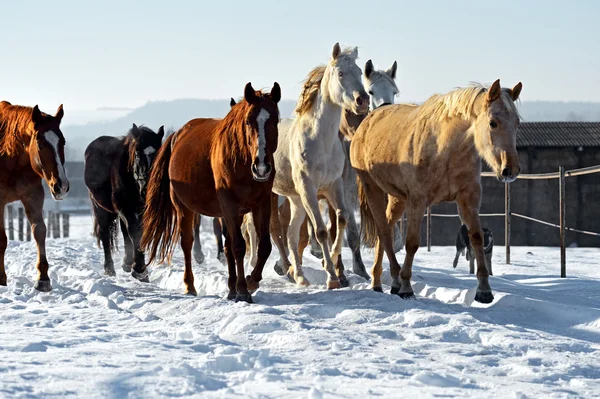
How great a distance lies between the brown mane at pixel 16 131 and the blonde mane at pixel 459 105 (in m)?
4.02

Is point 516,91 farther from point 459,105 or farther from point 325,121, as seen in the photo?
point 325,121

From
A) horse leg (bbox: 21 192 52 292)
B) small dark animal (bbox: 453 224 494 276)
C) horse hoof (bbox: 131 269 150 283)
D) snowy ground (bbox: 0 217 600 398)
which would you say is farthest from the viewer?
small dark animal (bbox: 453 224 494 276)

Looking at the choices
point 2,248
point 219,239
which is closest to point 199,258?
point 219,239

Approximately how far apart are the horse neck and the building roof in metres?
18.9

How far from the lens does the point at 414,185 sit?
8078 mm

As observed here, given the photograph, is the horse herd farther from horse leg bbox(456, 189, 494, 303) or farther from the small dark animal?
the small dark animal

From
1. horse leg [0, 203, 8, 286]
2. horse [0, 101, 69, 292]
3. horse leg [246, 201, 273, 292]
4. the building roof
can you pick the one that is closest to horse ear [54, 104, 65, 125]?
horse [0, 101, 69, 292]

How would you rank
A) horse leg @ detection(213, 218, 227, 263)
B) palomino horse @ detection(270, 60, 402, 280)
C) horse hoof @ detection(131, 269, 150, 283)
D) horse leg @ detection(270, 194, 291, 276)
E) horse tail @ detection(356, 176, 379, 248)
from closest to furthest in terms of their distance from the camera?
horse tail @ detection(356, 176, 379, 248), palomino horse @ detection(270, 60, 402, 280), horse hoof @ detection(131, 269, 150, 283), horse leg @ detection(270, 194, 291, 276), horse leg @ detection(213, 218, 227, 263)

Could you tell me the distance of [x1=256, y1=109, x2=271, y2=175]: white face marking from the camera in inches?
301

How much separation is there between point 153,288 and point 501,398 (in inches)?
244

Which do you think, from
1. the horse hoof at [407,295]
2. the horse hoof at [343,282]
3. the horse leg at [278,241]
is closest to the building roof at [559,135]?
the horse leg at [278,241]

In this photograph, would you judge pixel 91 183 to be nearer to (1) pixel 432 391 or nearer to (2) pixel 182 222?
(2) pixel 182 222

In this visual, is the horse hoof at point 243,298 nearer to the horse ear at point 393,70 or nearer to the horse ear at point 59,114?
the horse ear at point 59,114

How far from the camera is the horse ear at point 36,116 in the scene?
345 inches
